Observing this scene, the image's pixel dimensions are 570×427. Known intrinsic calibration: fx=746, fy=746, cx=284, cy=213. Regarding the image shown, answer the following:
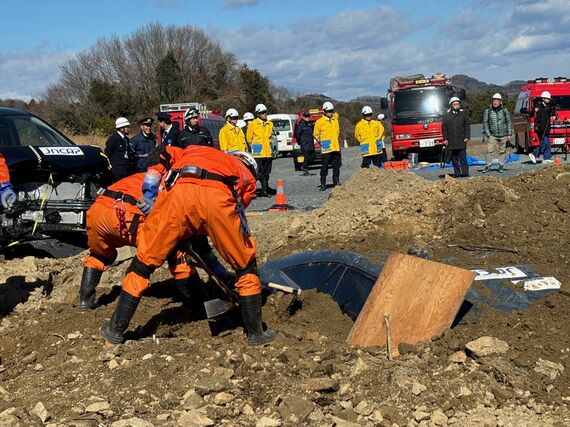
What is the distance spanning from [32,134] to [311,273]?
574 cm

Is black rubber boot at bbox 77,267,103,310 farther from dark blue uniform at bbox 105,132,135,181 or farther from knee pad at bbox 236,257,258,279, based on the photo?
dark blue uniform at bbox 105,132,135,181

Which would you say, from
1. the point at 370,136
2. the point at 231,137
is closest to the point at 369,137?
the point at 370,136

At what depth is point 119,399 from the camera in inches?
171

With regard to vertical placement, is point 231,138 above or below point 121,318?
above

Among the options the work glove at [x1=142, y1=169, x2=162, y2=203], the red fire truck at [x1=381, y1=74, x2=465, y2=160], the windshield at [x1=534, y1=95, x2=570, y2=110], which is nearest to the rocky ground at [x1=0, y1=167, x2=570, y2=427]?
the work glove at [x1=142, y1=169, x2=162, y2=203]

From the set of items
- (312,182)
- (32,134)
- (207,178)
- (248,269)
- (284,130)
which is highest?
(32,134)

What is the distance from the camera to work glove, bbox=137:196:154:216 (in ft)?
18.5

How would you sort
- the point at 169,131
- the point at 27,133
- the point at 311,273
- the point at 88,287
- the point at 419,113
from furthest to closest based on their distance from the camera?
the point at 419,113 < the point at 169,131 < the point at 27,133 < the point at 88,287 < the point at 311,273

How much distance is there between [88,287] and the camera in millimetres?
6586

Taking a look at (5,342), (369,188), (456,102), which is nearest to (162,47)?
(456,102)

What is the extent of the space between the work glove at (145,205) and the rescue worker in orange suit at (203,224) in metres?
0.54

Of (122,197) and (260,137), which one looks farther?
(260,137)

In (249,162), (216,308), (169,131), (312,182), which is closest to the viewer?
(216,308)

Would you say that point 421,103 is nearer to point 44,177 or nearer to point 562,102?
point 562,102
